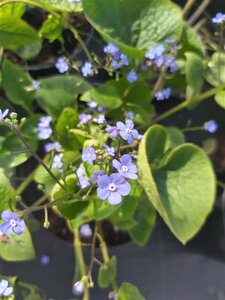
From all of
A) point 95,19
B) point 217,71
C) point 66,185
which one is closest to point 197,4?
point 217,71

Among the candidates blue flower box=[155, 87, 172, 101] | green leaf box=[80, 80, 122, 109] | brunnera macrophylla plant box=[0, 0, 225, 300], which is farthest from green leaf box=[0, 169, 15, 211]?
blue flower box=[155, 87, 172, 101]

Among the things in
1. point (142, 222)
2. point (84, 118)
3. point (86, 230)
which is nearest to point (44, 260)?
point (86, 230)

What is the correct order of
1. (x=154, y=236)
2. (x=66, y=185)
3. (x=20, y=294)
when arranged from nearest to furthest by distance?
(x=66, y=185), (x=20, y=294), (x=154, y=236)

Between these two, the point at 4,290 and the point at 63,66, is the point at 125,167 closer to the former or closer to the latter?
the point at 4,290

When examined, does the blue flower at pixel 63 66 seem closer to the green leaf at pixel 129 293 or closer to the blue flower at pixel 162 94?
the blue flower at pixel 162 94

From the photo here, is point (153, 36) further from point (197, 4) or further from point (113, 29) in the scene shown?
point (197, 4)

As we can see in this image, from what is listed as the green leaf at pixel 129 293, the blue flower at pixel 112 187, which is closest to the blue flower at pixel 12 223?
the blue flower at pixel 112 187

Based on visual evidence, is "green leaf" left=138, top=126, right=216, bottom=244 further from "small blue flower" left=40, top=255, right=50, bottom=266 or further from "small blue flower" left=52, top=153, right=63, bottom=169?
"small blue flower" left=40, top=255, right=50, bottom=266
